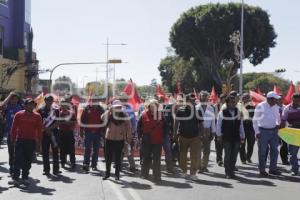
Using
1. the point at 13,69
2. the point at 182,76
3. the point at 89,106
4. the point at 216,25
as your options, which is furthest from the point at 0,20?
the point at 89,106

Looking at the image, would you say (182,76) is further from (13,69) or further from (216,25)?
(13,69)

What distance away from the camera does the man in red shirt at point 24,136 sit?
33.2 feet

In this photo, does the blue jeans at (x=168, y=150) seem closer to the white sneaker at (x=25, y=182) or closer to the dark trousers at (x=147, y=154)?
the dark trousers at (x=147, y=154)

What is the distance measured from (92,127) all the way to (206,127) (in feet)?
8.88

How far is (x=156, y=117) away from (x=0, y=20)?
111 ft

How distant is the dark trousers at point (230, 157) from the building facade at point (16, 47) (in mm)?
31723

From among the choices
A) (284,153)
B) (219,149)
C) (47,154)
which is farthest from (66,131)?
(284,153)

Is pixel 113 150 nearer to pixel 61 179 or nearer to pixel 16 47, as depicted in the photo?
pixel 61 179

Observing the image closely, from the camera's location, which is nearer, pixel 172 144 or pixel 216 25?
pixel 172 144

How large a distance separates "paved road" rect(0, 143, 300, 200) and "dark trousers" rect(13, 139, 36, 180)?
0.30 meters

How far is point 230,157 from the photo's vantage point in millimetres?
11273

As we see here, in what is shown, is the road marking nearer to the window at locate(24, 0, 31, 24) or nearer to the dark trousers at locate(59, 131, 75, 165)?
the dark trousers at locate(59, 131, 75, 165)

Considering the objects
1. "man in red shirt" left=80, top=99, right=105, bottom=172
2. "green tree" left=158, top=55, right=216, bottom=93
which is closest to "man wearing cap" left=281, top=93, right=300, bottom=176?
"man in red shirt" left=80, top=99, right=105, bottom=172

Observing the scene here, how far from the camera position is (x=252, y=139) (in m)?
13.8
